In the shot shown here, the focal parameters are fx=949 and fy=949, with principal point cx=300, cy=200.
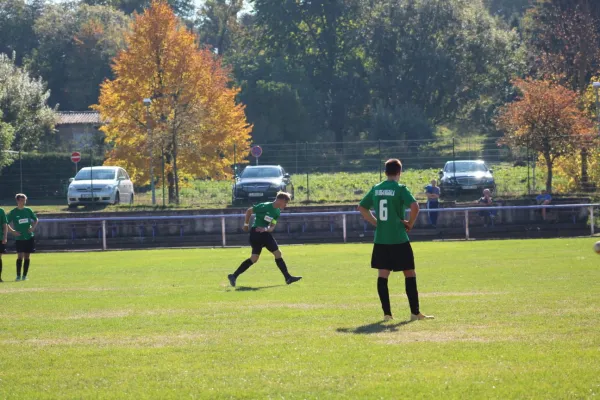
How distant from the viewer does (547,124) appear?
37031 mm

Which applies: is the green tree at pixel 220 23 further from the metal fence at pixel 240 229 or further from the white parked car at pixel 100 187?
the metal fence at pixel 240 229

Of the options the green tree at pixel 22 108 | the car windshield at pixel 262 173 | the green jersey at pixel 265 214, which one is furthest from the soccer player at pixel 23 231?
A: the green tree at pixel 22 108

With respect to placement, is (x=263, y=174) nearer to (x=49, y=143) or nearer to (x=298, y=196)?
(x=298, y=196)

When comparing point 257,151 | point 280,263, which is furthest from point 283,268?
A: point 257,151

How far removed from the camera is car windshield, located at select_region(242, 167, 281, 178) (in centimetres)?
3650

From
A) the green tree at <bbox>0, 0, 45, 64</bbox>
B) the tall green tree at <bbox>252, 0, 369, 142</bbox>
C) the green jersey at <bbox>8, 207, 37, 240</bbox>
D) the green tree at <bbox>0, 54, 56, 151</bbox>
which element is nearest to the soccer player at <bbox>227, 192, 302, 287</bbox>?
the green jersey at <bbox>8, 207, 37, 240</bbox>

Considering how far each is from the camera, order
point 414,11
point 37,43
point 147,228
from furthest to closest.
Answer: point 37,43 → point 414,11 → point 147,228

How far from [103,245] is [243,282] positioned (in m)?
15.3

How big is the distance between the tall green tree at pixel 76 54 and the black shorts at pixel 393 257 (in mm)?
68172

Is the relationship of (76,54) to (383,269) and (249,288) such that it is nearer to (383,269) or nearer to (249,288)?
(249,288)

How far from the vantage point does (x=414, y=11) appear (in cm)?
7031

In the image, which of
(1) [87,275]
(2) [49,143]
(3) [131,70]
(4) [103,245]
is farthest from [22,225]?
(2) [49,143]

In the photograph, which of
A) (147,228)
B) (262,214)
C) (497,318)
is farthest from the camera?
(147,228)

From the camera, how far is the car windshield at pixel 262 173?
36.5 meters
